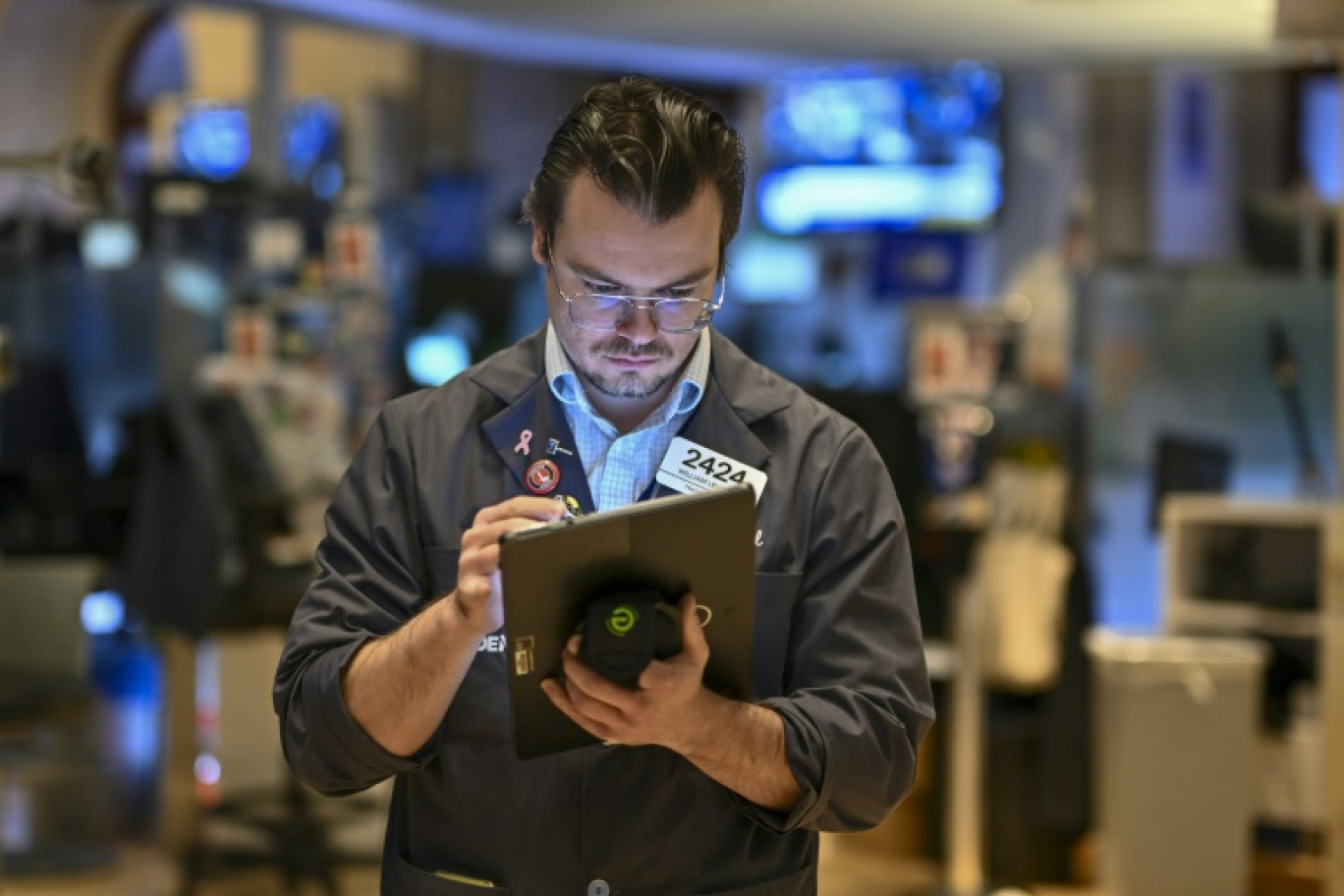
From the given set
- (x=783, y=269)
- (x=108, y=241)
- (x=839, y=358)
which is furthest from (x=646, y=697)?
(x=783, y=269)

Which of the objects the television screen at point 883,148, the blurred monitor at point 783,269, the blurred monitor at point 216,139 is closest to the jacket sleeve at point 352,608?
the blurred monitor at point 216,139

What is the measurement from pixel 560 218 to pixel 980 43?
8.76 metres

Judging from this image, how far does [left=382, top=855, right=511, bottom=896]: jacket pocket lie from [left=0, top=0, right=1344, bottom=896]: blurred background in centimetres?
247

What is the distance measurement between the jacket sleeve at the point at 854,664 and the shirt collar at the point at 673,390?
172 millimetres

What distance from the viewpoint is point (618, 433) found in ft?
6.82

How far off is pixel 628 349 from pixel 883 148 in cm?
A: 893

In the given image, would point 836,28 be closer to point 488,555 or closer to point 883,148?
point 883,148

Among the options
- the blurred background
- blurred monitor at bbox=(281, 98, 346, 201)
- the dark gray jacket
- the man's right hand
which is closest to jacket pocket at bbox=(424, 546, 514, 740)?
the dark gray jacket

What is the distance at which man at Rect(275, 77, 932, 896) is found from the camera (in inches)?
76.0

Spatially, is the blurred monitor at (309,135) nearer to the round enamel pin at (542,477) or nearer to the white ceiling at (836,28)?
the white ceiling at (836,28)

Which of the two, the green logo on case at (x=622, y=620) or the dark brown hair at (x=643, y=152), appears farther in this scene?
the dark brown hair at (x=643, y=152)

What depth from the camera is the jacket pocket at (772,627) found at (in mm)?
1998

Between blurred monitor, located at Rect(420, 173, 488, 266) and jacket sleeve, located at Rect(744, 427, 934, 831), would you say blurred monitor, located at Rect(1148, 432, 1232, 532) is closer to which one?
jacket sleeve, located at Rect(744, 427, 934, 831)

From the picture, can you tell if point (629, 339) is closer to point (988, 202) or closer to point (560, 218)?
point (560, 218)
